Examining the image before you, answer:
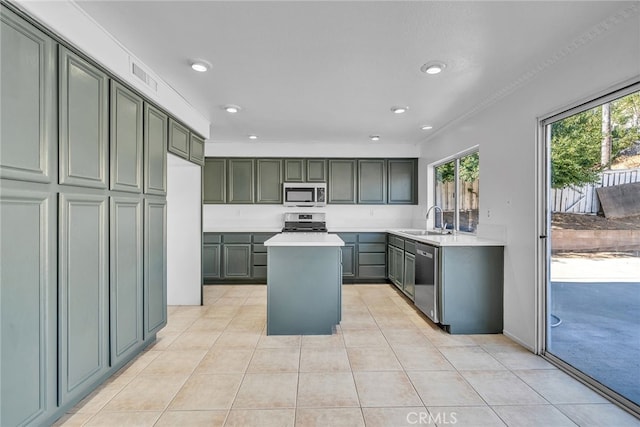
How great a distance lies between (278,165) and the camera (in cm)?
545

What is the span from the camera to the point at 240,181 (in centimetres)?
544

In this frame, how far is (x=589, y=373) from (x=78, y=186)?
3.54 m

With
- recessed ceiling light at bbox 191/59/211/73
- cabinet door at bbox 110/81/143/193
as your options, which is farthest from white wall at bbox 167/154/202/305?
recessed ceiling light at bbox 191/59/211/73

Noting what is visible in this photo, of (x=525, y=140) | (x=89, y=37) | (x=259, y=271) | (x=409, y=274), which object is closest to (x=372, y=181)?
(x=409, y=274)

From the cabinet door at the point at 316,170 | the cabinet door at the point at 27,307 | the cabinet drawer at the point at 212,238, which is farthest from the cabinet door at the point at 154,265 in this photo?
the cabinet door at the point at 316,170

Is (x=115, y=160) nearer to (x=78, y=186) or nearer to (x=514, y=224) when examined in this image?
(x=78, y=186)

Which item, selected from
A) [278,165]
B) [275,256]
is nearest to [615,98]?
[275,256]

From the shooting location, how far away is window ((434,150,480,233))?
3.92m

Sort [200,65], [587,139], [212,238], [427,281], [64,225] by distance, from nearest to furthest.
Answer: [64,225] → [587,139] → [200,65] → [427,281] → [212,238]

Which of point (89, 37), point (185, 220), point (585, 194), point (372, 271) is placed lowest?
point (372, 271)

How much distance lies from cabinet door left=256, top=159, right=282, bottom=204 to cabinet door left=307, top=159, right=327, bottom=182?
494 millimetres

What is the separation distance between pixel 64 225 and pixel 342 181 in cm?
425

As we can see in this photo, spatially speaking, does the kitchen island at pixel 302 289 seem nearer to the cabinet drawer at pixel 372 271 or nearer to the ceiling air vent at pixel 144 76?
the ceiling air vent at pixel 144 76

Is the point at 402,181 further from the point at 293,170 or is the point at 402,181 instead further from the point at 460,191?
the point at 293,170
